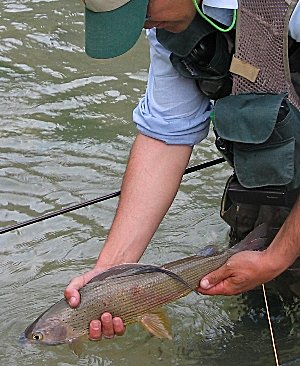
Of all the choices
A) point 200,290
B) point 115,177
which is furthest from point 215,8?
point 115,177

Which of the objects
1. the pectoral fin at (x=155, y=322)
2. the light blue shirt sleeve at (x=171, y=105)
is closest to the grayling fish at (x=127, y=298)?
the pectoral fin at (x=155, y=322)

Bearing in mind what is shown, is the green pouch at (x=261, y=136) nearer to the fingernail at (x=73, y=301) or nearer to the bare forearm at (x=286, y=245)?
the bare forearm at (x=286, y=245)

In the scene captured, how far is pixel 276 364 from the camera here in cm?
395

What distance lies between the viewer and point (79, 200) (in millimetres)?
5355

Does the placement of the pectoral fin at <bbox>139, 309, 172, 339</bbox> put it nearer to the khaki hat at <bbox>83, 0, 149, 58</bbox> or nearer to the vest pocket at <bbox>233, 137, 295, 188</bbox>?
the vest pocket at <bbox>233, 137, 295, 188</bbox>

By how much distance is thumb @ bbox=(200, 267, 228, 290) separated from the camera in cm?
354

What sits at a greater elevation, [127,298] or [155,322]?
[127,298]

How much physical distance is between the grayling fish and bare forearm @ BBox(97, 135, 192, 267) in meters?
0.18

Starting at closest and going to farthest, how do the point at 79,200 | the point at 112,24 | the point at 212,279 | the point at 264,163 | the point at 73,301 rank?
the point at 112,24
the point at 73,301
the point at 264,163
the point at 212,279
the point at 79,200

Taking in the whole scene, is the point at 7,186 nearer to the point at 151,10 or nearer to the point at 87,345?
the point at 87,345

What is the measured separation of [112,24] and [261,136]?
0.70 meters

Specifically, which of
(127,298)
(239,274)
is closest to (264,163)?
(239,274)

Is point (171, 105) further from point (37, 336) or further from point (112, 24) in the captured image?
point (37, 336)

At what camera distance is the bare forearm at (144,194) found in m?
3.61
